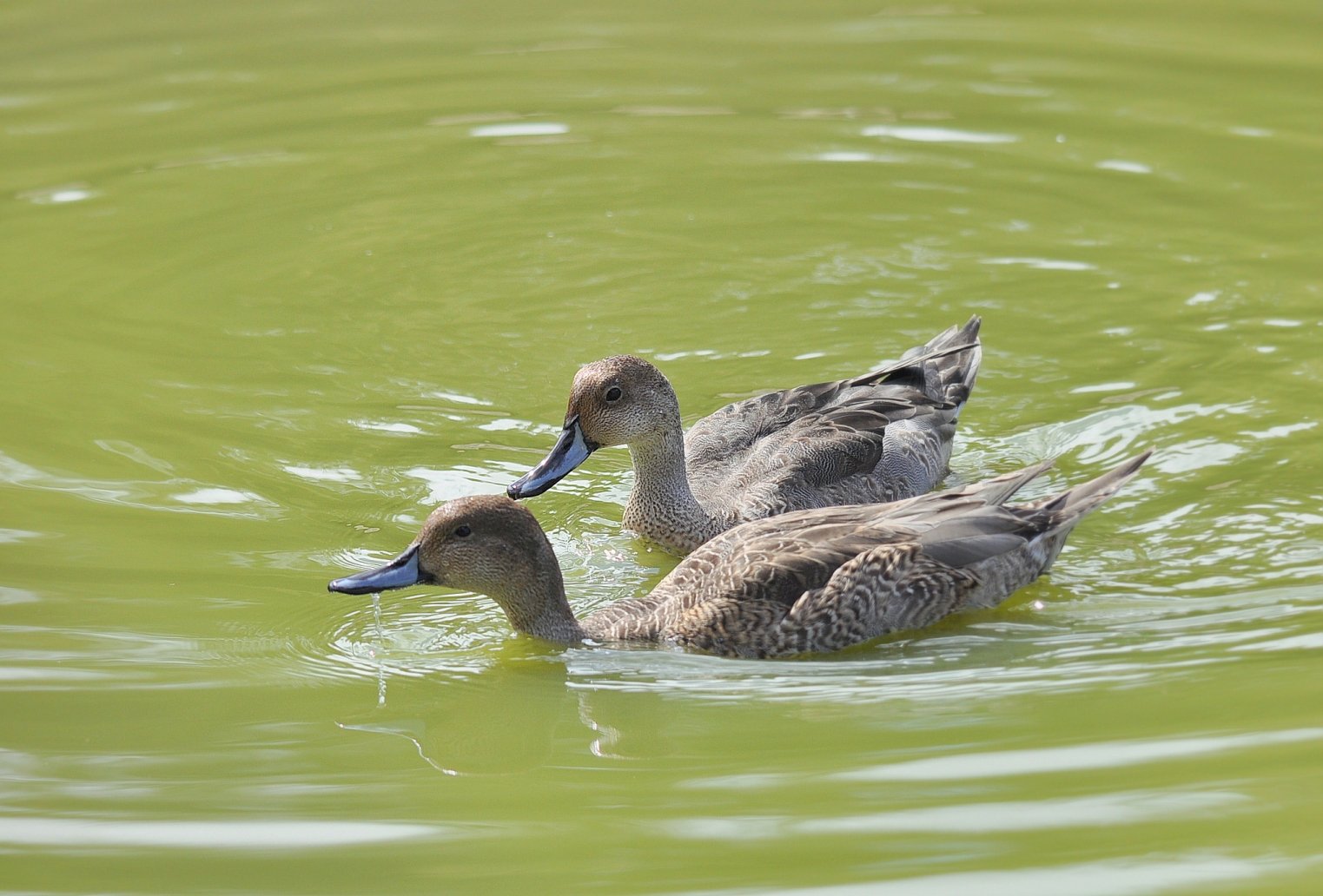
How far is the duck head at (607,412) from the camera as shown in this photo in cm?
909

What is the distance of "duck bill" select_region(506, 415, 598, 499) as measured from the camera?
8914 mm

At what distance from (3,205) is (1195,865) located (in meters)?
12.0

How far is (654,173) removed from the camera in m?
15.0

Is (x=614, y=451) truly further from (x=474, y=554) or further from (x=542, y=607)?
(x=474, y=554)

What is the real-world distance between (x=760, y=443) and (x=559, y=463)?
1289 mm

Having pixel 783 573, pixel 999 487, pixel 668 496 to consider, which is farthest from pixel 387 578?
pixel 999 487

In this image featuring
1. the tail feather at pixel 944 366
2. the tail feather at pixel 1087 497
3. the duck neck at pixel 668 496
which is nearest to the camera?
the tail feather at pixel 1087 497

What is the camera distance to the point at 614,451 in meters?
11.0

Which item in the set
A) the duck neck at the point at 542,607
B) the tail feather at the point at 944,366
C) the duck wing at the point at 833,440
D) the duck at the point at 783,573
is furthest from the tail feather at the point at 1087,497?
the duck neck at the point at 542,607

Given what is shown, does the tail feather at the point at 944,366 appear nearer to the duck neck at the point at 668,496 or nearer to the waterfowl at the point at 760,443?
the waterfowl at the point at 760,443

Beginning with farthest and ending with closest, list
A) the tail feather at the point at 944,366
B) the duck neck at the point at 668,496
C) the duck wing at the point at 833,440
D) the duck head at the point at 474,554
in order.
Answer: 1. the tail feather at the point at 944,366
2. the duck wing at the point at 833,440
3. the duck neck at the point at 668,496
4. the duck head at the point at 474,554

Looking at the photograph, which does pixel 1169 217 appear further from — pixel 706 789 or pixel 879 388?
pixel 706 789

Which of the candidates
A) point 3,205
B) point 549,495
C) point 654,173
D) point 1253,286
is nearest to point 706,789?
point 549,495

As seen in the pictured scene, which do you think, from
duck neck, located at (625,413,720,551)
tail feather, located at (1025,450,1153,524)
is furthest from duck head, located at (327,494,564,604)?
tail feather, located at (1025,450,1153,524)
